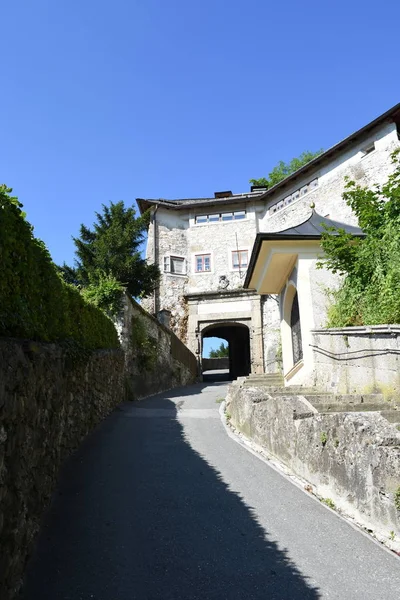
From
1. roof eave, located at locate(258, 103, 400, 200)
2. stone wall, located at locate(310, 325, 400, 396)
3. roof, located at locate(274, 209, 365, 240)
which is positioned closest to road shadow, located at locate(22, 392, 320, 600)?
stone wall, located at locate(310, 325, 400, 396)

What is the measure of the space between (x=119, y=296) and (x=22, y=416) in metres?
9.38

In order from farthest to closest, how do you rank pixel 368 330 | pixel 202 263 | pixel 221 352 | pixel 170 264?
1. pixel 221 352
2. pixel 202 263
3. pixel 170 264
4. pixel 368 330

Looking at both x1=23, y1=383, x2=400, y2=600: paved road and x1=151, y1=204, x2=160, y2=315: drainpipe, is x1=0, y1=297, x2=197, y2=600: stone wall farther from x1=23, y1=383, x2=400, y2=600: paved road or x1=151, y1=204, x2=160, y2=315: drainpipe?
x1=151, y1=204, x2=160, y2=315: drainpipe

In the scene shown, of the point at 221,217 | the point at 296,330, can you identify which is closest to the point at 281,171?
the point at 221,217

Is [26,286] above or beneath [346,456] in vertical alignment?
above

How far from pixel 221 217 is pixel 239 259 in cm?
335

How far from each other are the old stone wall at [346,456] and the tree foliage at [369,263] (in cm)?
345

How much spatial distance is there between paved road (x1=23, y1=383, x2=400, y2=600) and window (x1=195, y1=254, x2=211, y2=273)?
74.4 feet

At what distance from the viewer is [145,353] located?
1445cm

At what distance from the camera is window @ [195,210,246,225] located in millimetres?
29188

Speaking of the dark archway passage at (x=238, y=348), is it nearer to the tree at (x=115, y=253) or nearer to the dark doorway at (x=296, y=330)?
the tree at (x=115, y=253)

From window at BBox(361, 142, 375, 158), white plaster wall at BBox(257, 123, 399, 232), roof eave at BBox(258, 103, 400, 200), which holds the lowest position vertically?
white plaster wall at BBox(257, 123, 399, 232)

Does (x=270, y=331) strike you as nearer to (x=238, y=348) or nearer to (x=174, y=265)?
(x=174, y=265)

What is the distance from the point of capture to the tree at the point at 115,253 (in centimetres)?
2014
